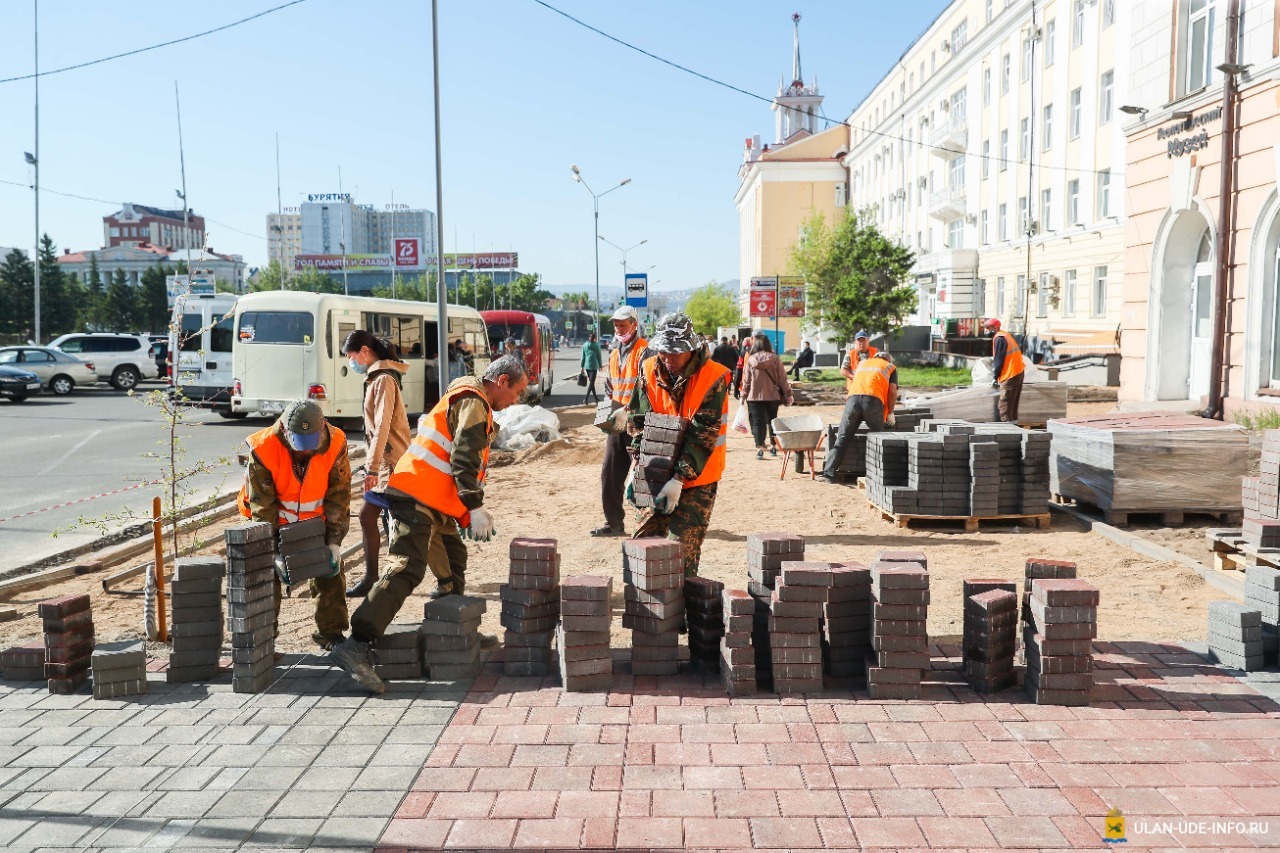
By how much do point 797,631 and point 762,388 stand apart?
1005cm

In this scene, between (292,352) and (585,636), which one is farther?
(292,352)

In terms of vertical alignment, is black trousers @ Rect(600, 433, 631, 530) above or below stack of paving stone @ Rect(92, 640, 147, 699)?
above

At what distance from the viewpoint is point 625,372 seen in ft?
29.5

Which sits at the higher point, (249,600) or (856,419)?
(856,419)

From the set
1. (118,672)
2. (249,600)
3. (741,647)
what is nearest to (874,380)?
(741,647)

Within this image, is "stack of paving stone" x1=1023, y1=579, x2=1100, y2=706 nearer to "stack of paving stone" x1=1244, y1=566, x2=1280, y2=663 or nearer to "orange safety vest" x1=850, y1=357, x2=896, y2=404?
"stack of paving stone" x1=1244, y1=566, x2=1280, y2=663

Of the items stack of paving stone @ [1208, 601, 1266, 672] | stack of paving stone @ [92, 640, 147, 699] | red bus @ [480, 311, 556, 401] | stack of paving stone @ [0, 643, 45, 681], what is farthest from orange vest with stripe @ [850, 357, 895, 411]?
red bus @ [480, 311, 556, 401]

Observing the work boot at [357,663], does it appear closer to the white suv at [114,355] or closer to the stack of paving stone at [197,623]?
the stack of paving stone at [197,623]

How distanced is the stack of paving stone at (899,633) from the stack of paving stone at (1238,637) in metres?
1.72

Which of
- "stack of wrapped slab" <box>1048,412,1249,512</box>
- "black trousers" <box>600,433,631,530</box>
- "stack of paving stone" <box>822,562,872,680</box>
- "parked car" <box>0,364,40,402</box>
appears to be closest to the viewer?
"stack of paving stone" <box>822,562,872,680</box>

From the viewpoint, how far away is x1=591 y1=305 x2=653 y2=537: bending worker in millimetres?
8906

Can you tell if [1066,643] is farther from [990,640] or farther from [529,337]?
[529,337]

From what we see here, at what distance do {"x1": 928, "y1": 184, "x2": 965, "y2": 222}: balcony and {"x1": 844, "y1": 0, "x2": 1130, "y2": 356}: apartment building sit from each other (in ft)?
0.29

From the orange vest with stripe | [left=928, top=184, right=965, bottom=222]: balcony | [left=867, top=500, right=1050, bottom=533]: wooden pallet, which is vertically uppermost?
[left=928, top=184, right=965, bottom=222]: balcony
